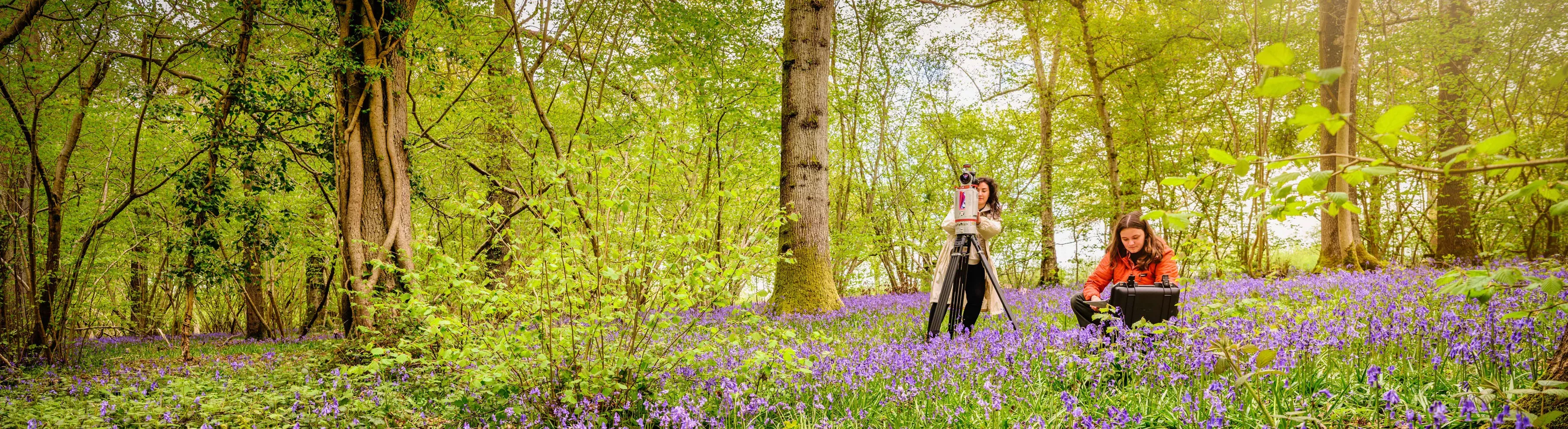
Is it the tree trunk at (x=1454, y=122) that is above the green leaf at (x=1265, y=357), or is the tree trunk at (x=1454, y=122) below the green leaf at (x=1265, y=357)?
above

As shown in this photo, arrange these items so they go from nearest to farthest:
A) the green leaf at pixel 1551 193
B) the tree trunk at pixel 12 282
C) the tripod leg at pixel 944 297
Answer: the green leaf at pixel 1551 193
the tripod leg at pixel 944 297
the tree trunk at pixel 12 282

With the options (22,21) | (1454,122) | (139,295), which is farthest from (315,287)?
(1454,122)

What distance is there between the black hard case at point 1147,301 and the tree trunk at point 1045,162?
31.3 feet

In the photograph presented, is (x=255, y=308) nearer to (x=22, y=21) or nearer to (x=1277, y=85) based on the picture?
(x=22, y=21)

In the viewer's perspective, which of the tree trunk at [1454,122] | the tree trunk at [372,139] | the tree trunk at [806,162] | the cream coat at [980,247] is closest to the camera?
the cream coat at [980,247]

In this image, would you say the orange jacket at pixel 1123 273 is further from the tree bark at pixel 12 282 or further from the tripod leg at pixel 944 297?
the tree bark at pixel 12 282

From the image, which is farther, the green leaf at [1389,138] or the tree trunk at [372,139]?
the tree trunk at [372,139]

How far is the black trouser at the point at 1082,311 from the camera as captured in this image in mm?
4645

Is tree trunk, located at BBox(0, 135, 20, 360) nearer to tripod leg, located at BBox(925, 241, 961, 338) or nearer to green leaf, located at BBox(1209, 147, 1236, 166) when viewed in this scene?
tripod leg, located at BBox(925, 241, 961, 338)

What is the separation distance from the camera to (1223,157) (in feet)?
5.03

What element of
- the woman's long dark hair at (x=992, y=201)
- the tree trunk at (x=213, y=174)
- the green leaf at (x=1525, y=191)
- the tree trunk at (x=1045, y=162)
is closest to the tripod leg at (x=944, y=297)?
the woman's long dark hair at (x=992, y=201)

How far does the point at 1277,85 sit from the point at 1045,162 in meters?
13.6

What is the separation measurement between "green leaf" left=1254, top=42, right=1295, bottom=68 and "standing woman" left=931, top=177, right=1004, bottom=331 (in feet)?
13.3

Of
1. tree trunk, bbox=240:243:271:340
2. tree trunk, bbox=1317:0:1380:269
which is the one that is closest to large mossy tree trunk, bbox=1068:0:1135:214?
tree trunk, bbox=1317:0:1380:269
